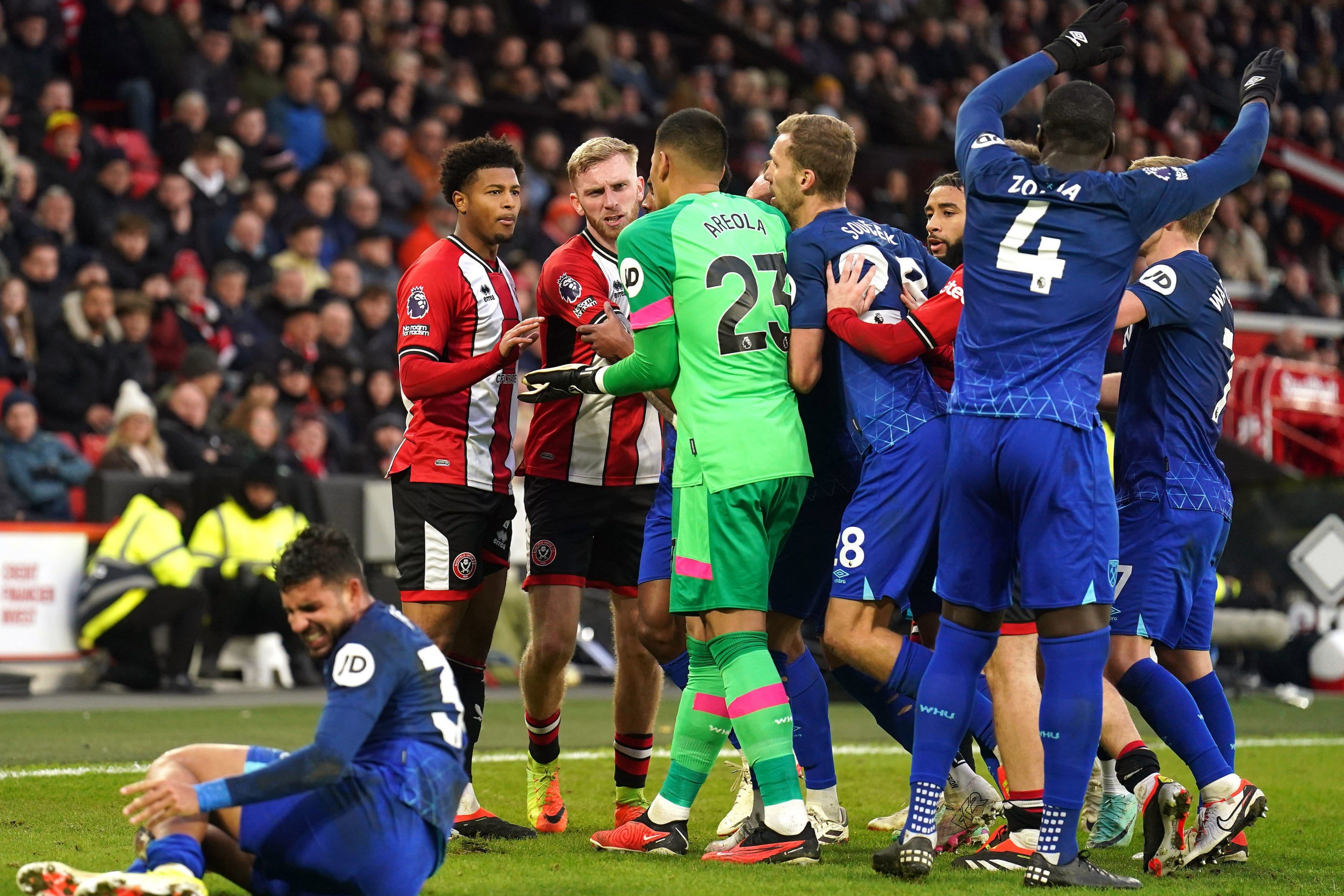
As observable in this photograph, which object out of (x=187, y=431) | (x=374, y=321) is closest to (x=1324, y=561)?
(x=374, y=321)

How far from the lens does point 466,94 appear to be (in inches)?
680

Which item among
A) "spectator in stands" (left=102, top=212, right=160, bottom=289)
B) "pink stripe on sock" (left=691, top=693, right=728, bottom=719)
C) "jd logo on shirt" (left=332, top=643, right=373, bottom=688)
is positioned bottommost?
"pink stripe on sock" (left=691, top=693, right=728, bottom=719)

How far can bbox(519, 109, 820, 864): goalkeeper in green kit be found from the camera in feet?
16.9

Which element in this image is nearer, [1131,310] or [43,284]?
[1131,310]

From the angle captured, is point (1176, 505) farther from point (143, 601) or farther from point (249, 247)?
point (249, 247)

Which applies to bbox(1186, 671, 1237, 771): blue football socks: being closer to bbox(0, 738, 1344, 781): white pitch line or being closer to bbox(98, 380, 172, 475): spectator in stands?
bbox(0, 738, 1344, 781): white pitch line

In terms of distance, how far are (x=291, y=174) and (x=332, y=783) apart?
11.7 m

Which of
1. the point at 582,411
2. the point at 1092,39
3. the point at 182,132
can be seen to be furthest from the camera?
the point at 182,132

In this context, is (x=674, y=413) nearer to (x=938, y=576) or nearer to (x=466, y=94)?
(x=938, y=576)

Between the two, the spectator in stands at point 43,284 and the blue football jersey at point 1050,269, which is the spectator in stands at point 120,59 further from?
the blue football jersey at point 1050,269

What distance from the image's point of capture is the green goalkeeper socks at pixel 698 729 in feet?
17.5

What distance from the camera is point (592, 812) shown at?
660 centimetres

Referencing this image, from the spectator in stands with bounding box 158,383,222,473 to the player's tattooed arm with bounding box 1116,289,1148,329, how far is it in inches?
325

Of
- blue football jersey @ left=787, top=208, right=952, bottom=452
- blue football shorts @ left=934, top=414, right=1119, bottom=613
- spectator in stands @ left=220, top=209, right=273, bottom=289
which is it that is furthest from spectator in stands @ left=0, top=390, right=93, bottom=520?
blue football shorts @ left=934, top=414, right=1119, bottom=613
